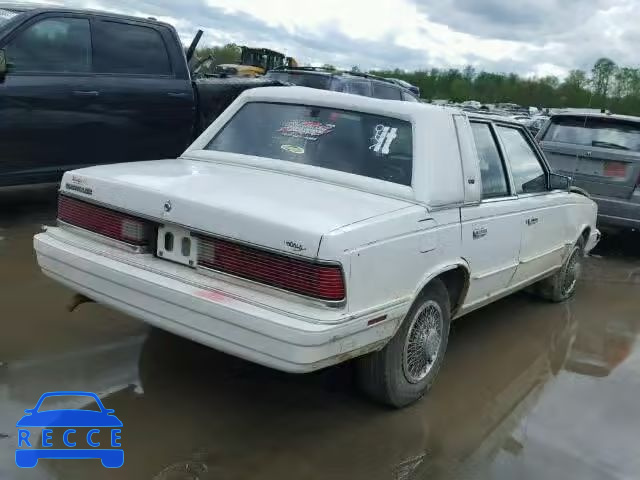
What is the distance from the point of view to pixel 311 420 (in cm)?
349

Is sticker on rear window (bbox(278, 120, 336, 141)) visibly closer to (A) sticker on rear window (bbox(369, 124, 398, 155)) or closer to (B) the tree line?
(A) sticker on rear window (bbox(369, 124, 398, 155))

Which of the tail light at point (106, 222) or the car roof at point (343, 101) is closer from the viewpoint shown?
the tail light at point (106, 222)

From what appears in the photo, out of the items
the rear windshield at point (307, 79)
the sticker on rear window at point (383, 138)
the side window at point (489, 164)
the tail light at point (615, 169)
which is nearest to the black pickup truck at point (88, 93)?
the sticker on rear window at point (383, 138)

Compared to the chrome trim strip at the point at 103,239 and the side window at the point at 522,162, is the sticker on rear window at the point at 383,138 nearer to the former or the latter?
the side window at the point at 522,162

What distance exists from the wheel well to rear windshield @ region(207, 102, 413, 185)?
2.12ft

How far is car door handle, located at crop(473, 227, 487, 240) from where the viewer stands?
12.9 feet

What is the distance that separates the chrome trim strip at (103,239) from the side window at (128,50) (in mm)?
3394

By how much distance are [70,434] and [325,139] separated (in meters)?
2.06

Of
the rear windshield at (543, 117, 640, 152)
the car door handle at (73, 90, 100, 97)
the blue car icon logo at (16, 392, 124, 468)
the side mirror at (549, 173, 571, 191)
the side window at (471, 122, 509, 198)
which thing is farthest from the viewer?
the rear windshield at (543, 117, 640, 152)

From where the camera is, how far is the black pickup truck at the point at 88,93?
20.1 feet

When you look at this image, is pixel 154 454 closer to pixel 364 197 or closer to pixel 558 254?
pixel 364 197

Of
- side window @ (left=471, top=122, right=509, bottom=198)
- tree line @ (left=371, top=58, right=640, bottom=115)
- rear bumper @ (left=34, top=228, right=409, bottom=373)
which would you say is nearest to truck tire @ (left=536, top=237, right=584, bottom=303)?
side window @ (left=471, top=122, right=509, bottom=198)

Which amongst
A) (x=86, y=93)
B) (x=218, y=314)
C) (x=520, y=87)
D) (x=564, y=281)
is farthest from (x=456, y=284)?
(x=520, y=87)

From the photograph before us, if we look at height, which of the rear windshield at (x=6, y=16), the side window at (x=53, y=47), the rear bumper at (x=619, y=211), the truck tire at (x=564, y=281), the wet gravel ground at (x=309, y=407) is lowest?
the wet gravel ground at (x=309, y=407)
